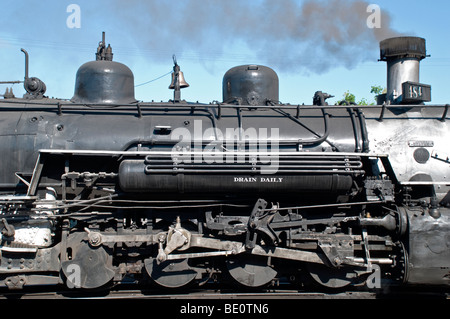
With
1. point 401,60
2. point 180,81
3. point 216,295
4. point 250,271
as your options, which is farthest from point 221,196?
point 401,60

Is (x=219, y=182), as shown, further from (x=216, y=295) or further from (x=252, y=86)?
(x=252, y=86)

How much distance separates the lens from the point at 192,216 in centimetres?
731

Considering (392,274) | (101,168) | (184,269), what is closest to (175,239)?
(184,269)

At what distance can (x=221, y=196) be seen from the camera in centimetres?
716

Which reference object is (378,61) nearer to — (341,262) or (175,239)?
(341,262)

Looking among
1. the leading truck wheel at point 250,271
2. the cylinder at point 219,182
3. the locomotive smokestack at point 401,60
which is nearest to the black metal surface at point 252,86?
the cylinder at point 219,182

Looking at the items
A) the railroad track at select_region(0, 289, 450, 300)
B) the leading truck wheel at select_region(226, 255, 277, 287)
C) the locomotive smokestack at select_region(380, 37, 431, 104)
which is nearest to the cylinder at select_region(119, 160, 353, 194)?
the leading truck wheel at select_region(226, 255, 277, 287)

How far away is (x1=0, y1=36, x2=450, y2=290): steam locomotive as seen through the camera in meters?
6.83

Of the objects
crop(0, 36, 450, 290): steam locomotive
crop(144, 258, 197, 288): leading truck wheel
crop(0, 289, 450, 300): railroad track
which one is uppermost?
crop(0, 36, 450, 290): steam locomotive

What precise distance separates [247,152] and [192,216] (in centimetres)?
141

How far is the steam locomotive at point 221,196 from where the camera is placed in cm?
683

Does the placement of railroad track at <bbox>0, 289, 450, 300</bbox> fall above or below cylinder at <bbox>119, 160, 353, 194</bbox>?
below

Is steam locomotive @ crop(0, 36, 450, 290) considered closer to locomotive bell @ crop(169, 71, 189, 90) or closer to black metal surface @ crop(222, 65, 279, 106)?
black metal surface @ crop(222, 65, 279, 106)

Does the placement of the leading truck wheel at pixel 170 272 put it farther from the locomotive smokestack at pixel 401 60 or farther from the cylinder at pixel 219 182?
the locomotive smokestack at pixel 401 60
